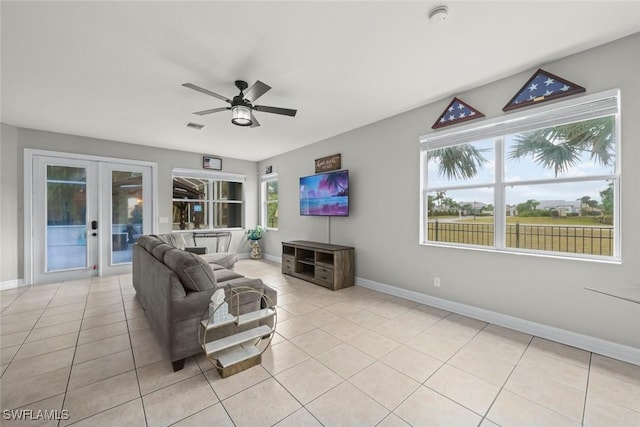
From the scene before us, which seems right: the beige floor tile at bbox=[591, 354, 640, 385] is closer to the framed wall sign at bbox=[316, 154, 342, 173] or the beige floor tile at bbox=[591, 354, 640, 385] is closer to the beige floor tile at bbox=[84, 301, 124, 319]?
the framed wall sign at bbox=[316, 154, 342, 173]

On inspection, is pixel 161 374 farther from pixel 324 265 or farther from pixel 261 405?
pixel 324 265

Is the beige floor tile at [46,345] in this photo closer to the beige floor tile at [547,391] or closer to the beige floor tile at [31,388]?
the beige floor tile at [31,388]

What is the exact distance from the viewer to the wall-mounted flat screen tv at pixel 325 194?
442 centimetres

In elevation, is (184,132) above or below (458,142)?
above

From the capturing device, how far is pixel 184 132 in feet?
14.7

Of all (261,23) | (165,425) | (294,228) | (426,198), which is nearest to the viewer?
(165,425)

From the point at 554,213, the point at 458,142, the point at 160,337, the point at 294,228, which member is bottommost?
the point at 160,337

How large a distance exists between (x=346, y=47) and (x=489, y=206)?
7.57 ft

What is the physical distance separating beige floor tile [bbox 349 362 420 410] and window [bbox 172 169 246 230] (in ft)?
17.5

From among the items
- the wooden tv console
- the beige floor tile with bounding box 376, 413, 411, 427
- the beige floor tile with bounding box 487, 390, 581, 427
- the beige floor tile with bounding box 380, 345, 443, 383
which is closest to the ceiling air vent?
the wooden tv console

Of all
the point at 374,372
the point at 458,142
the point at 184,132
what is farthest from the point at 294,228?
the point at 374,372

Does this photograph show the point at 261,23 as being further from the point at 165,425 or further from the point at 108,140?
the point at 108,140

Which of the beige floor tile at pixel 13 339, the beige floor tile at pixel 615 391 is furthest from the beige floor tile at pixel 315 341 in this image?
the beige floor tile at pixel 13 339

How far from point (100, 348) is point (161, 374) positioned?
0.85 meters
